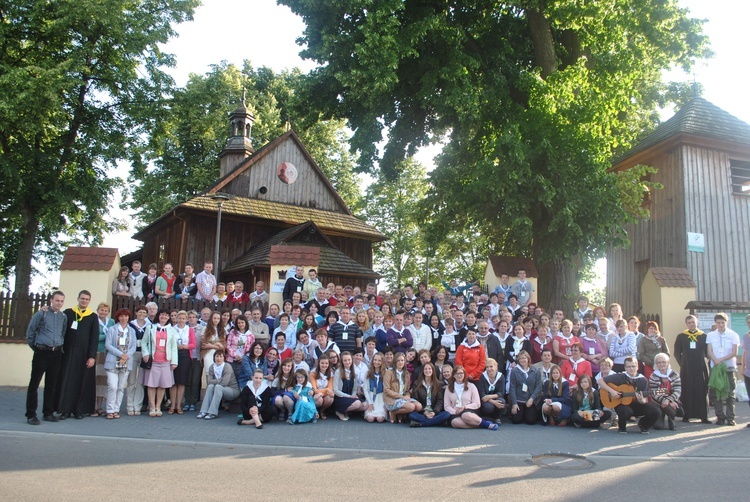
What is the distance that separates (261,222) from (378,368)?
1960cm

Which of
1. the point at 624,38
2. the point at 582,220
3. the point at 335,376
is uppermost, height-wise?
the point at 624,38

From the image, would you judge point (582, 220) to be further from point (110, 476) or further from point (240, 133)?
point (240, 133)

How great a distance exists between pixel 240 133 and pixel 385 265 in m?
14.4

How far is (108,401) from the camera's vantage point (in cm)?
995

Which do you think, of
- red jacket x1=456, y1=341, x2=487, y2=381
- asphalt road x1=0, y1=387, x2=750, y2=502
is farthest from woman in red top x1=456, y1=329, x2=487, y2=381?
asphalt road x1=0, y1=387, x2=750, y2=502

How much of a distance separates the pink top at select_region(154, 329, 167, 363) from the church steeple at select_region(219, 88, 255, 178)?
81.6 feet

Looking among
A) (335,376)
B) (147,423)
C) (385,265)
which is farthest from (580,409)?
(385,265)

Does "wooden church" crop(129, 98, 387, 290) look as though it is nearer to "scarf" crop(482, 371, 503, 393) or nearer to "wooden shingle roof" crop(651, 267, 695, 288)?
"wooden shingle roof" crop(651, 267, 695, 288)

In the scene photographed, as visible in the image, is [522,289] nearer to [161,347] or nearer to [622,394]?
[622,394]

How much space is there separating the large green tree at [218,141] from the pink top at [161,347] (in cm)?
2086

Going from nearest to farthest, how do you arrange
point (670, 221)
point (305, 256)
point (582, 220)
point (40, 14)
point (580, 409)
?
point (580, 409)
point (305, 256)
point (582, 220)
point (670, 221)
point (40, 14)

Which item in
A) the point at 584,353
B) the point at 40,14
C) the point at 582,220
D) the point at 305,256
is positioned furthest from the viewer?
the point at 40,14

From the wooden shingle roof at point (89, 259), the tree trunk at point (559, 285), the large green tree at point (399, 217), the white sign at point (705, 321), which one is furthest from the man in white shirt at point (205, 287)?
the large green tree at point (399, 217)

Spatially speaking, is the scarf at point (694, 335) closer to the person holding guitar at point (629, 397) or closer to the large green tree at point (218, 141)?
the person holding guitar at point (629, 397)
